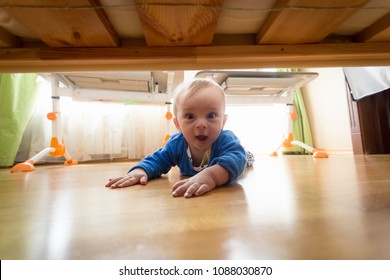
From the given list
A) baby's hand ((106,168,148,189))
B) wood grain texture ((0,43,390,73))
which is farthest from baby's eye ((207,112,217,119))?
baby's hand ((106,168,148,189))

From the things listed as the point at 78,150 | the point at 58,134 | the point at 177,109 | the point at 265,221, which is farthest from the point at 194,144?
the point at 78,150

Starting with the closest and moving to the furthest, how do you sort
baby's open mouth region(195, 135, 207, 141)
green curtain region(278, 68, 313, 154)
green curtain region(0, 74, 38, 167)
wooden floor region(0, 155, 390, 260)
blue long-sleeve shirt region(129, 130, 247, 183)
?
wooden floor region(0, 155, 390, 260)
blue long-sleeve shirt region(129, 130, 247, 183)
baby's open mouth region(195, 135, 207, 141)
green curtain region(0, 74, 38, 167)
green curtain region(278, 68, 313, 154)

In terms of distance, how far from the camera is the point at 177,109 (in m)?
0.69

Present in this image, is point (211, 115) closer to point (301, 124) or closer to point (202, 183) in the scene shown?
point (202, 183)

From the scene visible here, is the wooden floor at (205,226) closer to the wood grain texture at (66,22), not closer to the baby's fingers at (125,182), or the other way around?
the baby's fingers at (125,182)

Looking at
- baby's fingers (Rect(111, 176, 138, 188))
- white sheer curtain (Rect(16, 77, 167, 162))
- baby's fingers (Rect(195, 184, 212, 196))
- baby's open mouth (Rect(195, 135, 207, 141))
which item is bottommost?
baby's fingers (Rect(195, 184, 212, 196))

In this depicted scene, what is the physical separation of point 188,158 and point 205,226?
0.46m

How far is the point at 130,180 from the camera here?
Answer: 23.0 inches

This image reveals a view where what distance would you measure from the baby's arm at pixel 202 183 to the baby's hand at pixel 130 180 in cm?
15

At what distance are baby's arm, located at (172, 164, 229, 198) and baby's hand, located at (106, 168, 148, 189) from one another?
15cm

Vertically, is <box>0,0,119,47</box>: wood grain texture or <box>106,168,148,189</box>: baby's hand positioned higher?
<box>0,0,119,47</box>: wood grain texture

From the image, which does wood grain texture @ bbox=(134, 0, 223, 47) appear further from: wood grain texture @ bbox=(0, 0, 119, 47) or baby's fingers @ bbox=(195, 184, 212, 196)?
baby's fingers @ bbox=(195, 184, 212, 196)

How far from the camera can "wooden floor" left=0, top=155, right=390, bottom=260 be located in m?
0.21

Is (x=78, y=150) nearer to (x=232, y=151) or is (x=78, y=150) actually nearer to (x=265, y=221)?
(x=232, y=151)
